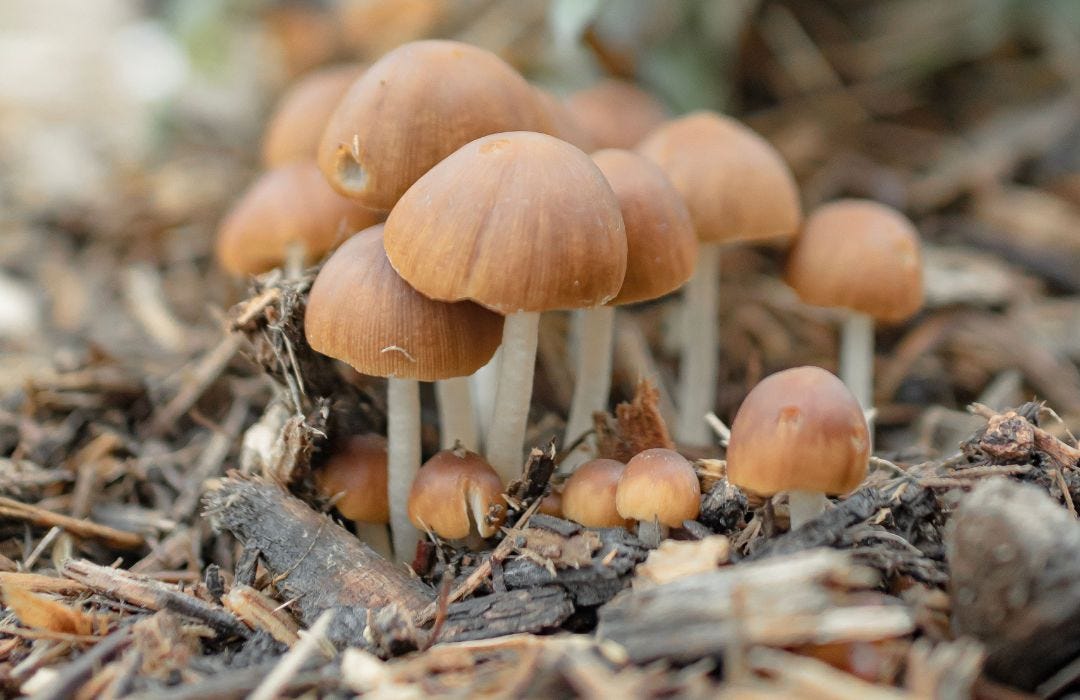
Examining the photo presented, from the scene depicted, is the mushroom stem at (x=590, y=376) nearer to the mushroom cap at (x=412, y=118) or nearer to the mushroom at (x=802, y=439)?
the mushroom cap at (x=412, y=118)

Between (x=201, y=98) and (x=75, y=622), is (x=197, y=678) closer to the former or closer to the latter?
(x=75, y=622)

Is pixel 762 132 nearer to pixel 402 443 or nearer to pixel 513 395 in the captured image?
pixel 513 395

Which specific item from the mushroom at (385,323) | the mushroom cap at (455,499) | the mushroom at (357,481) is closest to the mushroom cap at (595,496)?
the mushroom cap at (455,499)

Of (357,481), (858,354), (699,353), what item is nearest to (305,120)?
(357,481)

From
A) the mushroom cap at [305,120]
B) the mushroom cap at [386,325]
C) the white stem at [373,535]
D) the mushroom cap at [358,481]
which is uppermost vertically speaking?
the mushroom cap at [305,120]

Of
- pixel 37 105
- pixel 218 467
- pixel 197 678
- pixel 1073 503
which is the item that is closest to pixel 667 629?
pixel 197 678

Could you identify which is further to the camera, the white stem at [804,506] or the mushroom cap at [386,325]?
the mushroom cap at [386,325]
